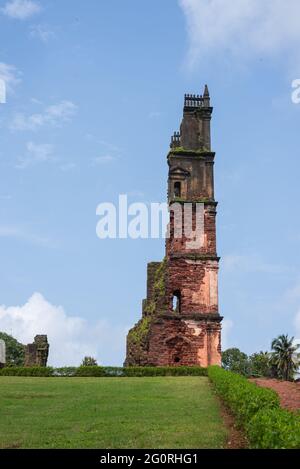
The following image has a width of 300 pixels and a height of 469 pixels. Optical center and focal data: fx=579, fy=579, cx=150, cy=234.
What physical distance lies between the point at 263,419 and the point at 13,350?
64188mm

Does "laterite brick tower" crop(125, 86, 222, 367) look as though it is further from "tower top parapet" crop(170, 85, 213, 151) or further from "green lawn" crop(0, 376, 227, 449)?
"green lawn" crop(0, 376, 227, 449)

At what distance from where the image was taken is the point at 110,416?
14555mm

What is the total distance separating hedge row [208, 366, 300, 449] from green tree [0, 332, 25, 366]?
5735 centimetres

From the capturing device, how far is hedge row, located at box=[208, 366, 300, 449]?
825 centimetres

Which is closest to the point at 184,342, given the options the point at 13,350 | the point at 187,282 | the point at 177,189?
the point at 187,282

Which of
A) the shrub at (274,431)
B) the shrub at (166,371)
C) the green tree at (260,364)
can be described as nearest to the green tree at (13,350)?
the green tree at (260,364)

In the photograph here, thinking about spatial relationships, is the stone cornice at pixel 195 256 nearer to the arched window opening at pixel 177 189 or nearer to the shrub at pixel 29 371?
the arched window opening at pixel 177 189

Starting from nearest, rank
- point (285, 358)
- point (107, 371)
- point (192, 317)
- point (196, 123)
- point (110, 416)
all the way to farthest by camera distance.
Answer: point (110, 416) < point (107, 371) < point (192, 317) < point (196, 123) < point (285, 358)

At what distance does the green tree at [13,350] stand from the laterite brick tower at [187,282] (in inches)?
1288

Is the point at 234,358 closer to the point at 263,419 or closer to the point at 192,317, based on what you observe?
the point at 192,317

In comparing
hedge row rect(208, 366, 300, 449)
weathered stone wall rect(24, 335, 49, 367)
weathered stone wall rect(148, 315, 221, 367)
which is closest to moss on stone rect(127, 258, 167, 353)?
weathered stone wall rect(148, 315, 221, 367)

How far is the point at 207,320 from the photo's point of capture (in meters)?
35.2

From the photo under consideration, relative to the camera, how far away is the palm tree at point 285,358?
59.6m
